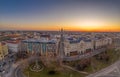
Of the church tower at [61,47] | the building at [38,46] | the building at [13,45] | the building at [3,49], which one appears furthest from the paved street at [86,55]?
the building at [3,49]

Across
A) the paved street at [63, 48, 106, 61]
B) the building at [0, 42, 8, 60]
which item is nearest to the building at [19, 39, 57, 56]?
the building at [0, 42, 8, 60]

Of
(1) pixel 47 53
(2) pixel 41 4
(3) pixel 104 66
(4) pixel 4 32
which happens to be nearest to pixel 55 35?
(1) pixel 47 53

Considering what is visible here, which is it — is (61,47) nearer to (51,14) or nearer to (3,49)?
(51,14)

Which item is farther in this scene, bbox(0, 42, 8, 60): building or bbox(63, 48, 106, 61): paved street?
bbox(63, 48, 106, 61): paved street

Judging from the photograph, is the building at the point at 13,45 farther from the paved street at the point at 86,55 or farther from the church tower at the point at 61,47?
the paved street at the point at 86,55

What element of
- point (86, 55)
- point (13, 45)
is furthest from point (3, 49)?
point (86, 55)

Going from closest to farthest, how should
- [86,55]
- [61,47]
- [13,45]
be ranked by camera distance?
[13,45]
[61,47]
[86,55]

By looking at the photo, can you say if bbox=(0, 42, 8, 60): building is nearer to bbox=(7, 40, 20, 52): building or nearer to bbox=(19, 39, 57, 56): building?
bbox=(7, 40, 20, 52): building

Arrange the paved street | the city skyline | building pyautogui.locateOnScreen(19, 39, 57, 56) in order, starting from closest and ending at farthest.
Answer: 1. the city skyline
2. building pyautogui.locateOnScreen(19, 39, 57, 56)
3. the paved street
